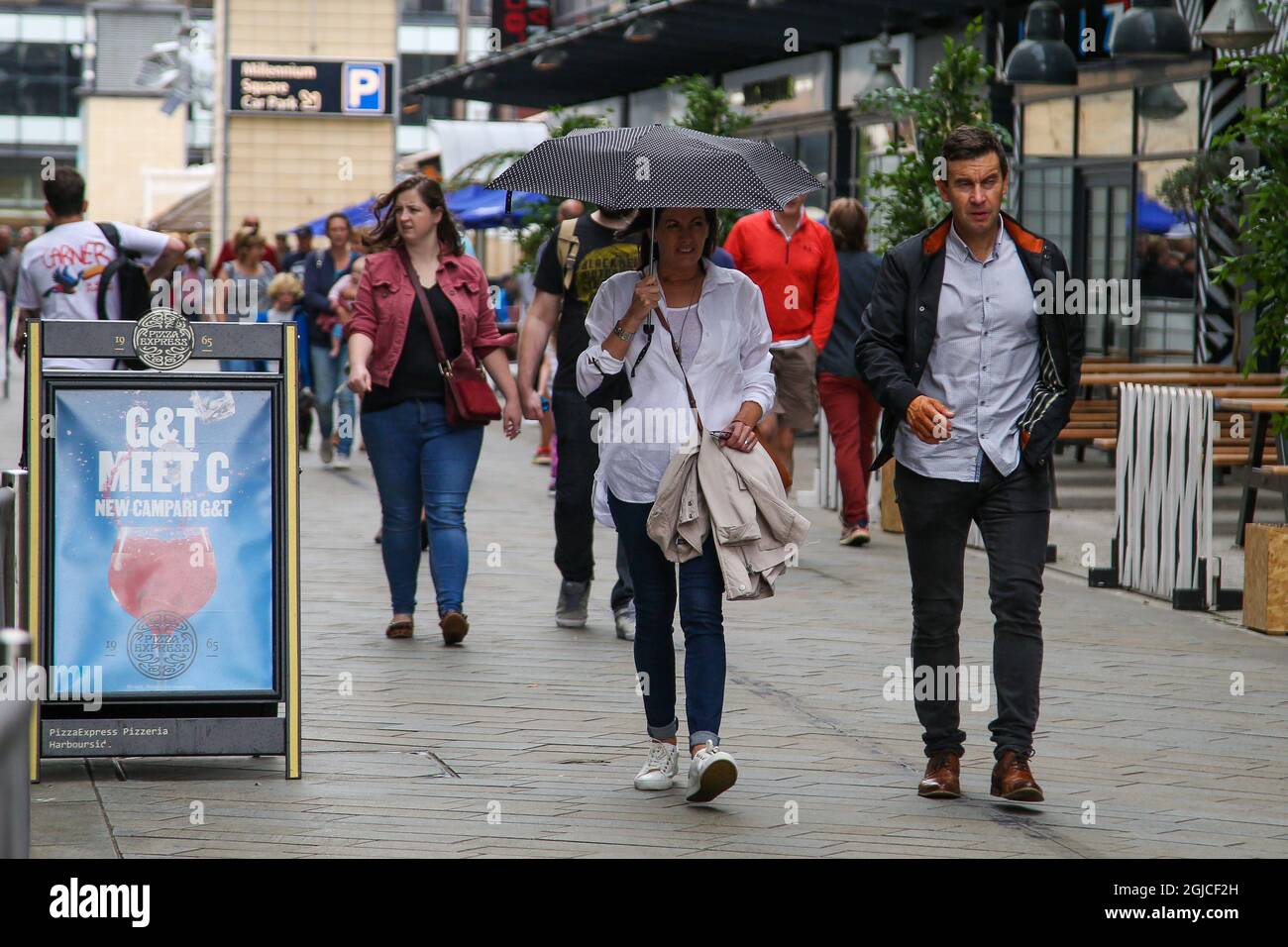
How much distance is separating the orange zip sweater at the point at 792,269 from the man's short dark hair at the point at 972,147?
5406 millimetres

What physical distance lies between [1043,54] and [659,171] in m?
9.86

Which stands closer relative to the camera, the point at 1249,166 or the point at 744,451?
the point at 744,451

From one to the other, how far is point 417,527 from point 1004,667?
10.8ft

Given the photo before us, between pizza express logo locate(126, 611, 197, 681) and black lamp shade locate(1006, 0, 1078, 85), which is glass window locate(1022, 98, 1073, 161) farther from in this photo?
pizza express logo locate(126, 611, 197, 681)

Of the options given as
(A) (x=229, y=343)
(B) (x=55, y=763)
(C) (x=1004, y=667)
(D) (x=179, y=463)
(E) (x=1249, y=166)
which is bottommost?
(B) (x=55, y=763)

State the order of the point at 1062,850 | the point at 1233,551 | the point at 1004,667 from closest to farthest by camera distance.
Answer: the point at 1062,850
the point at 1004,667
the point at 1233,551

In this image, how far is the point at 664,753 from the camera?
5574mm

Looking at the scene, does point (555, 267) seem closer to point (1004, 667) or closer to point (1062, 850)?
point (1004, 667)

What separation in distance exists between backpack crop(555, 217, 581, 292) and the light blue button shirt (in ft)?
8.82

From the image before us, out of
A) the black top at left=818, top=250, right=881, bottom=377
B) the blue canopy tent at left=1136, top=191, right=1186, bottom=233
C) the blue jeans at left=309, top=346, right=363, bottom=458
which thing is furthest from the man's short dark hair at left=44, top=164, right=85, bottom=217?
the blue canopy tent at left=1136, top=191, right=1186, bottom=233

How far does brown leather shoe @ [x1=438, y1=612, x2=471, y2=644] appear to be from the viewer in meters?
7.88

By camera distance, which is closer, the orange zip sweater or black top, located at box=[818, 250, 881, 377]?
the orange zip sweater

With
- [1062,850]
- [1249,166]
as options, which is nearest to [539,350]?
[1062,850]
